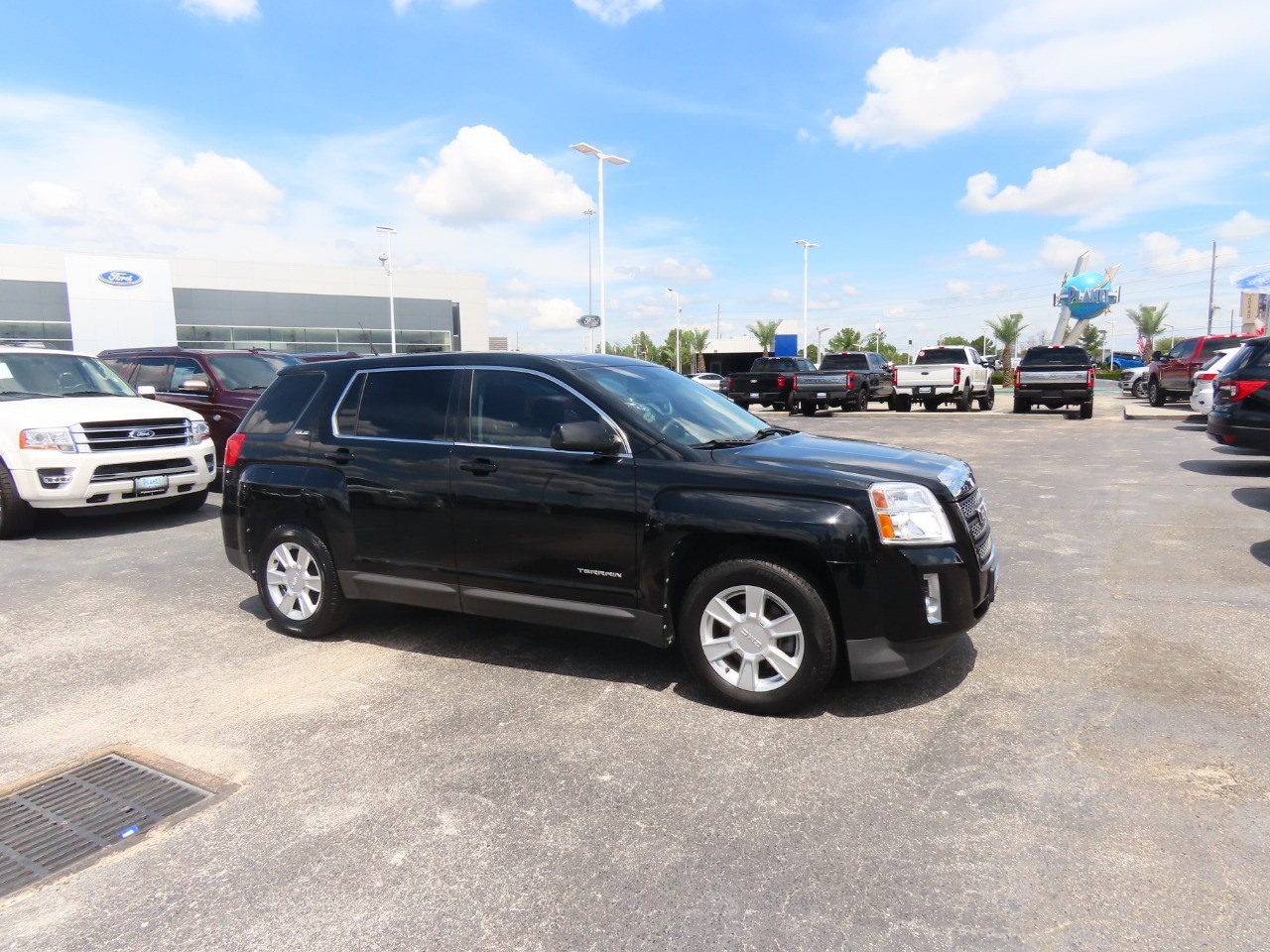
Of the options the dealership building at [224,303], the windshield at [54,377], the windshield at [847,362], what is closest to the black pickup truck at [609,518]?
the windshield at [54,377]

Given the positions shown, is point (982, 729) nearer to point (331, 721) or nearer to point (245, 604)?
point (331, 721)

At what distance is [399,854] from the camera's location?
2920 millimetres

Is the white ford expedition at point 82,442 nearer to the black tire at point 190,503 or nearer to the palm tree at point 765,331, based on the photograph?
the black tire at point 190,503

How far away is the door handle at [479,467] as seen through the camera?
458cm

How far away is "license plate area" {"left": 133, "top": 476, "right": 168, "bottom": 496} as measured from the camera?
28.1 ft

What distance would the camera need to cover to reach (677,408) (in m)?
4.79

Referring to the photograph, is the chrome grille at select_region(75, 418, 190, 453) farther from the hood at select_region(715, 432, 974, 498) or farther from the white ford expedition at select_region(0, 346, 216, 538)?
the hood at select_region(715, 432, 974, 498)

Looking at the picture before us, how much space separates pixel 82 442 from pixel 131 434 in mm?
459

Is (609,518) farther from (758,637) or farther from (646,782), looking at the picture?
(646,782)

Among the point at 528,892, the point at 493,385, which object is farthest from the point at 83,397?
the point at 528,892

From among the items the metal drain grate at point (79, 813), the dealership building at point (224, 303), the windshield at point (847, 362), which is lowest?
the metal drain grate at point (79, 813)

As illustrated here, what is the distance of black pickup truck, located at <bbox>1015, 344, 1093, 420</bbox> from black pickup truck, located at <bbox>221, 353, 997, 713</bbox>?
19244mm

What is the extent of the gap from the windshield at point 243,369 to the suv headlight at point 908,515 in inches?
384

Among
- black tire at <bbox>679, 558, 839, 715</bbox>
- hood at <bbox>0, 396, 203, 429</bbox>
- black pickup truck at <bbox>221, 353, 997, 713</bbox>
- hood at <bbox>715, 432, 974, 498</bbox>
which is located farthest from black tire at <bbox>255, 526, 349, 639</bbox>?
hood at <bbox>0, 396, 203, 429</bbox>
